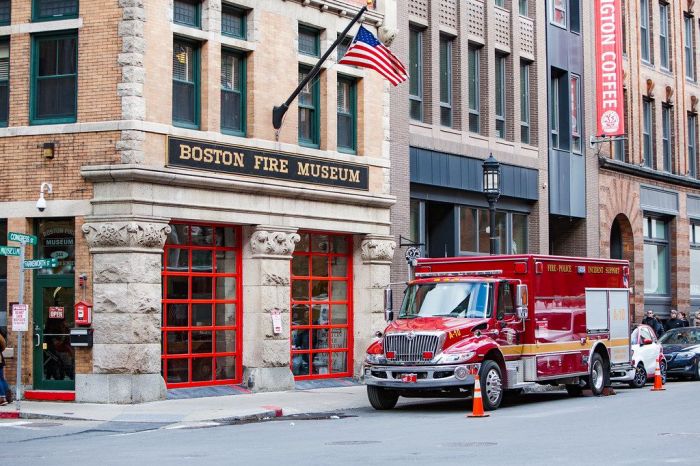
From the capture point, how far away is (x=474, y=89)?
33.7 meters

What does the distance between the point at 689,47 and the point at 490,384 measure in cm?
2961

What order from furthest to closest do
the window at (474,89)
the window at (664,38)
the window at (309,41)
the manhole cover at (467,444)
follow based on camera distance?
1. the window at (664,38)
2. the window at (474,89)
3. the window at (309,41)
4. the manhole cover at (467,444)

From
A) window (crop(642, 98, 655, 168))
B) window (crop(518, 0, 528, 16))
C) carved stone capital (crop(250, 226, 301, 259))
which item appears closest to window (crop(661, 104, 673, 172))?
window (crop(642, 98, 655, 168))

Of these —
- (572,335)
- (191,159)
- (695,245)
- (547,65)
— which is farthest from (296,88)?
(695,245)

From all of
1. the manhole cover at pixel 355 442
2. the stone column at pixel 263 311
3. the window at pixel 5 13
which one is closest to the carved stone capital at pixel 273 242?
the stone column at pixel 263 311

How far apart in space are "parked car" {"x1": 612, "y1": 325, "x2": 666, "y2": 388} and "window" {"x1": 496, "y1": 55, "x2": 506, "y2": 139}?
791 cm

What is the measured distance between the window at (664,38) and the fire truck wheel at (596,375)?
867 inches

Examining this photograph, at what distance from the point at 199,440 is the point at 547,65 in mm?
22719

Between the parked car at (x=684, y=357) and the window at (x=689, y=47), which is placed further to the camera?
the window at (x=689, y=47)

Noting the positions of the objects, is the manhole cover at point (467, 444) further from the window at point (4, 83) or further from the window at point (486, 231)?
the window at point (486, 231)

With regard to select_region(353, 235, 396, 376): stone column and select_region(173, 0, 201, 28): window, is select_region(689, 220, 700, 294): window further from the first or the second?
select_region(173, 0, 201, 28): window

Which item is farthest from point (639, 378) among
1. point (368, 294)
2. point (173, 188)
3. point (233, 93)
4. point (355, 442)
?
point (355, 442)

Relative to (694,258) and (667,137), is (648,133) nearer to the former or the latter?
(667,137)

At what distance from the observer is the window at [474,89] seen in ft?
110
